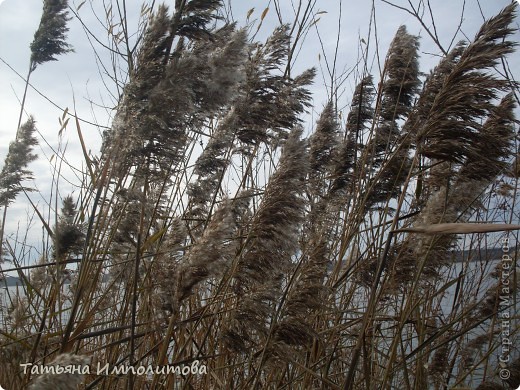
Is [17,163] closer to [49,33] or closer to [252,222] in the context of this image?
[49,33]

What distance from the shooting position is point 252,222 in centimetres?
180

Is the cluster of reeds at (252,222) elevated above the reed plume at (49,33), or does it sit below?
below

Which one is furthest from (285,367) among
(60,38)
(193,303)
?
(60,38)

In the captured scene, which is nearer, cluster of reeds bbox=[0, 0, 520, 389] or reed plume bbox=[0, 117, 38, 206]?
cluster of reeds bbox=[0, 0, 520, 389]

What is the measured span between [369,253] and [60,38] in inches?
62.9

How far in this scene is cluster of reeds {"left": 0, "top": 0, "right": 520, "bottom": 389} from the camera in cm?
158

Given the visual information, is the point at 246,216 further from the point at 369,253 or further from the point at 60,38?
the point at 60,38

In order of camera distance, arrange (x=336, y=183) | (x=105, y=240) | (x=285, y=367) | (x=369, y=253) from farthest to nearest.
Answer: (x=336, y=183) < (x=369, y=253) < (x=285, y=367) < (x=105, y=240)

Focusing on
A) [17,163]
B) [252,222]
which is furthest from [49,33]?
[252,222]

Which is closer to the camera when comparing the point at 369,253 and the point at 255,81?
the point at 255,81

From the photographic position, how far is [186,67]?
1.57 m

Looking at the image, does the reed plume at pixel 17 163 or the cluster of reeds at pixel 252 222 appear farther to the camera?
the reed plume at pixel 17 163

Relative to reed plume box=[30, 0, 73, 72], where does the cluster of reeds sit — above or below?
below

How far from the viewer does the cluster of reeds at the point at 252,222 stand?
5.19 ft
